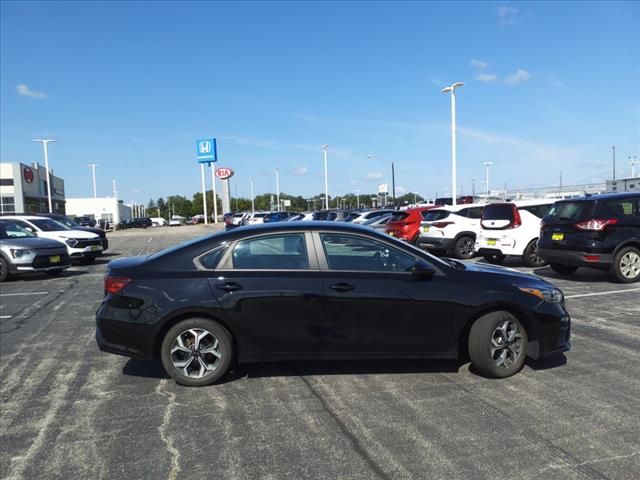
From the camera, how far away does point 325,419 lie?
4.03 meters

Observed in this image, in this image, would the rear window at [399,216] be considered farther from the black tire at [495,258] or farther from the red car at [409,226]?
the black tire at [495,258]

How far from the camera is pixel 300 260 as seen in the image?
4848 millimetres

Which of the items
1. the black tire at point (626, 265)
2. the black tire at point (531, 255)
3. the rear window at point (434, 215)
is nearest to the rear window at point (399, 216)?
the rear window at point (434, 215)

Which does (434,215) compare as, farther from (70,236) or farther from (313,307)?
(313,307)

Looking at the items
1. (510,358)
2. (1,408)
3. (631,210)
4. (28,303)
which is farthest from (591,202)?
(28,303)

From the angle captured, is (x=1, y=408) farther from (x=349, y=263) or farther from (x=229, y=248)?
(x=349, y=263)

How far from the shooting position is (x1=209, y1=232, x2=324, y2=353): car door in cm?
468

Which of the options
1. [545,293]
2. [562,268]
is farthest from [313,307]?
[562,268]

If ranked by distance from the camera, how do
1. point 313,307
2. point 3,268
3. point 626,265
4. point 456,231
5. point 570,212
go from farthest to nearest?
point 456,231 < point 3,268 < point 570,212 < point 626,265 < point 313,307

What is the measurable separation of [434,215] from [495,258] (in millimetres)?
2382

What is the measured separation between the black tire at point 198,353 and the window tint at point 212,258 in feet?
1.64

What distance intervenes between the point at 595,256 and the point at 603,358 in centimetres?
486

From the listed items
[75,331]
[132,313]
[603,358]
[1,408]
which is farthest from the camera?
[75,331]

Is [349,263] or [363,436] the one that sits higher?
[349,263]
